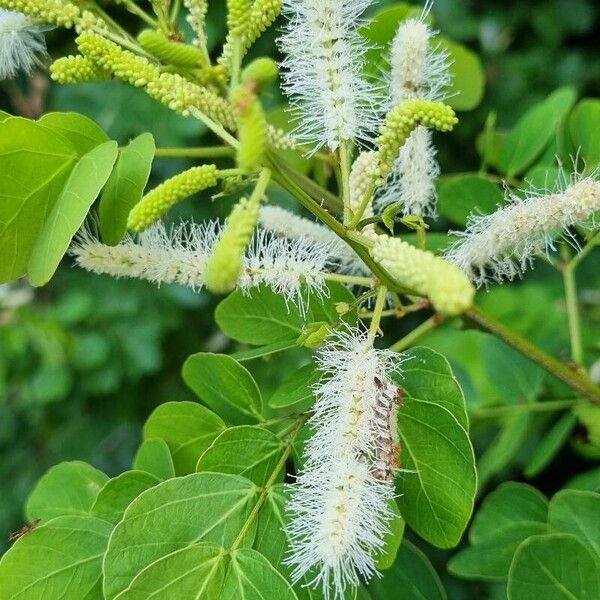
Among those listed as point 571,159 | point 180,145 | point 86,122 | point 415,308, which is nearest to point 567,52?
point 180,145

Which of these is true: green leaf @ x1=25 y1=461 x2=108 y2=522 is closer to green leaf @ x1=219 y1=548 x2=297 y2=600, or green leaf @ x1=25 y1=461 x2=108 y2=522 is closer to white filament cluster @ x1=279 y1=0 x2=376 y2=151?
green leaf @ x1=219 y1=548 x2=297 y2=600

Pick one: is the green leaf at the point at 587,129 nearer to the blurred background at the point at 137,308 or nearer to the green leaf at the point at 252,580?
the green leaf at the point at 252,580

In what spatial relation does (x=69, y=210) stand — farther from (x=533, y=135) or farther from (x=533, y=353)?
(x=533, y=135)

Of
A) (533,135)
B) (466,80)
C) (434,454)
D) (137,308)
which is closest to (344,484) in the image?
(434,454)

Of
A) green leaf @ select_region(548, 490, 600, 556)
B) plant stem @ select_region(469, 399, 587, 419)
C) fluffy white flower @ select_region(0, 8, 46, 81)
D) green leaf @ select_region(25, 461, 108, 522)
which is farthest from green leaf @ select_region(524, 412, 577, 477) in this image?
fluffy white flower @ select_region(0, 8, 46, 81)

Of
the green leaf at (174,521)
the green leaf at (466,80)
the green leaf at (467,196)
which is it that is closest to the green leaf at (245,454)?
the green leaf at (174,521)
